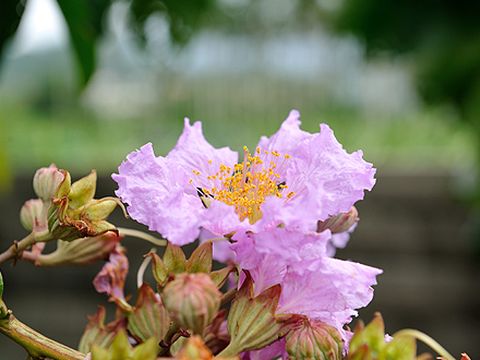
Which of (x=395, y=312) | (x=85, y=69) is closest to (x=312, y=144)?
(x=85, y=69)

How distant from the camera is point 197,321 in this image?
33 cm

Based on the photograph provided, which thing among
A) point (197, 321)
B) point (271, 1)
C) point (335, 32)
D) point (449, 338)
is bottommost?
point (449, 338)

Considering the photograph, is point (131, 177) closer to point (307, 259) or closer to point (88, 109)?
point (307, 259)

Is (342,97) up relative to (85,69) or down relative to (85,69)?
up

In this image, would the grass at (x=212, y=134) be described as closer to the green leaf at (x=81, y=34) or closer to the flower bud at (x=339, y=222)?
the green leaf at (x=81, y=34)

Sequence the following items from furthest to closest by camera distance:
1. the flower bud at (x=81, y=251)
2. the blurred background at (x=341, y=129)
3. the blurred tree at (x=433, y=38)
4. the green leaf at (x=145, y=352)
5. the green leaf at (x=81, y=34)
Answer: the blurred tree at (x=433, y=38), the blurred background at (x=341, y=129), the green leaf at (x=81, y=34), the flower bud at (x=81, y=251), the green leaf at (x=145, y=352)

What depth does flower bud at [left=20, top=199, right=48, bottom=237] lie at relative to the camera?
41 centimetres

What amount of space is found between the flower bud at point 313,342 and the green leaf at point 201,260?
0.17 ft

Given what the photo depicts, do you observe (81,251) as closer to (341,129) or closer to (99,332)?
(99,332)

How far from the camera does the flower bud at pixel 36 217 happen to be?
411 mm

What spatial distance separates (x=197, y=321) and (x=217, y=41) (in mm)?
5249

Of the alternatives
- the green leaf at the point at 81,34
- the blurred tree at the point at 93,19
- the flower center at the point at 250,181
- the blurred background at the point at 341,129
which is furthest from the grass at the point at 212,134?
the flower center at the point at 250,181

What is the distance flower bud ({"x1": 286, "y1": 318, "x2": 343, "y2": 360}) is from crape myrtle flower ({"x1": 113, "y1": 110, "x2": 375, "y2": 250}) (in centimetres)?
5

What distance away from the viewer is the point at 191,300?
326mm
